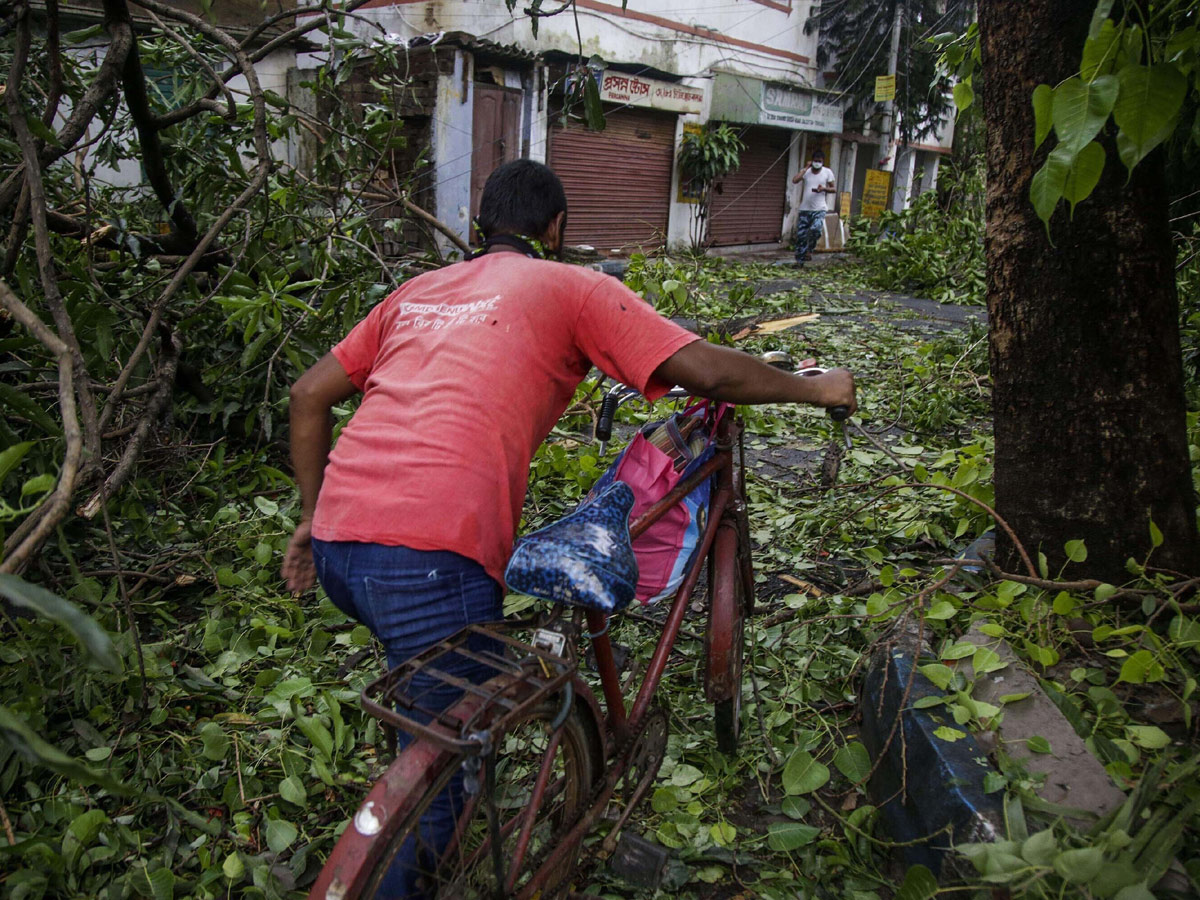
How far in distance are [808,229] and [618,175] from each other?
12.7 feet

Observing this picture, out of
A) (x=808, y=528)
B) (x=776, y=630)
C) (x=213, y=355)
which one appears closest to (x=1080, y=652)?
(x=776, y=630)

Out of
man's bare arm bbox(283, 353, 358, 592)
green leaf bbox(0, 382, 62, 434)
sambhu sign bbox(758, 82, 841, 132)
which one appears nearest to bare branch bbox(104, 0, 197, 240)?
green leaf bbox(0, 382, 62, 434)

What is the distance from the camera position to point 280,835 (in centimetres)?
218

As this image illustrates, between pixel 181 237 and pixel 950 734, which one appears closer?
pixel 950 734

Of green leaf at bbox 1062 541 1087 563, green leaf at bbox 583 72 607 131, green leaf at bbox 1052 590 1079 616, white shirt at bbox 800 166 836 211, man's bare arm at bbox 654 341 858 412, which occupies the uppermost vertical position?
white shirt at bbox 800 166 836 211

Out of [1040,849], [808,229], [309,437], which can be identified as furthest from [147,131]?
[808,229]

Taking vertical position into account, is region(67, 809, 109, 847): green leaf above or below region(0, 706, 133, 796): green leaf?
below

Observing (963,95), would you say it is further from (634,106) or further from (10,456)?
(634,106)

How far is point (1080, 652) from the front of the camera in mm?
2268

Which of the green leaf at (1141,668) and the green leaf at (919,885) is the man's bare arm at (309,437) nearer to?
the green leaf at (919,885)

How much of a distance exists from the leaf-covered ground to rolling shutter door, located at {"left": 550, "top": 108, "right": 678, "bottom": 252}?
11.7 m

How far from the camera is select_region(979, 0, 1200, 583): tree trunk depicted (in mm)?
2180

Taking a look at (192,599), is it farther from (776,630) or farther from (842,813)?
(842,813)

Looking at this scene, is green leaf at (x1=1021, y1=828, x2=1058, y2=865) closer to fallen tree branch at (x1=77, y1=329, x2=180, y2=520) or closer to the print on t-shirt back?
the print on t-shirt back
